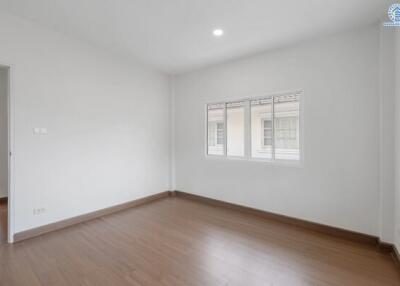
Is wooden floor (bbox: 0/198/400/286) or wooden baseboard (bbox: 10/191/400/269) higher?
wooden baseboard (bbox: 10/191/400/269)

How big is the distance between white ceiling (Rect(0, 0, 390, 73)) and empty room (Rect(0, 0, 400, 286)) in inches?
0.9

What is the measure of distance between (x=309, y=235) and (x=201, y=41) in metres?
3.43

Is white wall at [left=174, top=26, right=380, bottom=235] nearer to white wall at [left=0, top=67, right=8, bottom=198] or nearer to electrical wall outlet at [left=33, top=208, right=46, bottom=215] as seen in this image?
electrical wall outlet at [left=33, top=208, right=46, bottom=215]

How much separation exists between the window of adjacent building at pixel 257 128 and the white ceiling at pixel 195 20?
1.00 metres

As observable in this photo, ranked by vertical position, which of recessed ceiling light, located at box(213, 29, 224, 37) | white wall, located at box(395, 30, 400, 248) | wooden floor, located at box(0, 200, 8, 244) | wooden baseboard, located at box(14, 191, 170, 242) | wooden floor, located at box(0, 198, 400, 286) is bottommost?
wooden floor, located at box(0, 198, 400, 286)

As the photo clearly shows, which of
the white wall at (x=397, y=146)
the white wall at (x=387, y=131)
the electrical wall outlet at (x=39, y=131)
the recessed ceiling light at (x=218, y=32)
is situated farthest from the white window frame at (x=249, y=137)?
the electrical wall outlet at (x=39, y=131)

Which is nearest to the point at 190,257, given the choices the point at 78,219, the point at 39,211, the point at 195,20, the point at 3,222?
the point at 78,219

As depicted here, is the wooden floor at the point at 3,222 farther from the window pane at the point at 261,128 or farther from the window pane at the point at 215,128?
the window pane at the point at 261,128

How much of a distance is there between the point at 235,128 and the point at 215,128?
507 mm

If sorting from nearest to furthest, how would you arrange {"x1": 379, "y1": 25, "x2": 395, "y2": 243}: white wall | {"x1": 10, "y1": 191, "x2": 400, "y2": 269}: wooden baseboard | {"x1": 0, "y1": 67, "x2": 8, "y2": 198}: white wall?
{"x1": 379, "y1": 25, "x2": 395, "y2": 243}: white wall < {"x1": 10, "y1": 191, "x2": 400, "y2": 269}: wooden baseboard < {"x1": 0, "y1": 67, "x2": 8, "y2": 198}: white wall

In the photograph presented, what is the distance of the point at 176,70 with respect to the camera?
484 centimetres

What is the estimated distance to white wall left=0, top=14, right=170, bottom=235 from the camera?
2894 millimetres

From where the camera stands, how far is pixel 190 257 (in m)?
2.52

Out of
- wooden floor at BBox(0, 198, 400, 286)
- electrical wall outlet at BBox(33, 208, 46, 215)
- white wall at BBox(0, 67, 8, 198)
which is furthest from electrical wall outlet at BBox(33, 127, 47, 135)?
white wall at BBox(0, 67, 8, 198)
